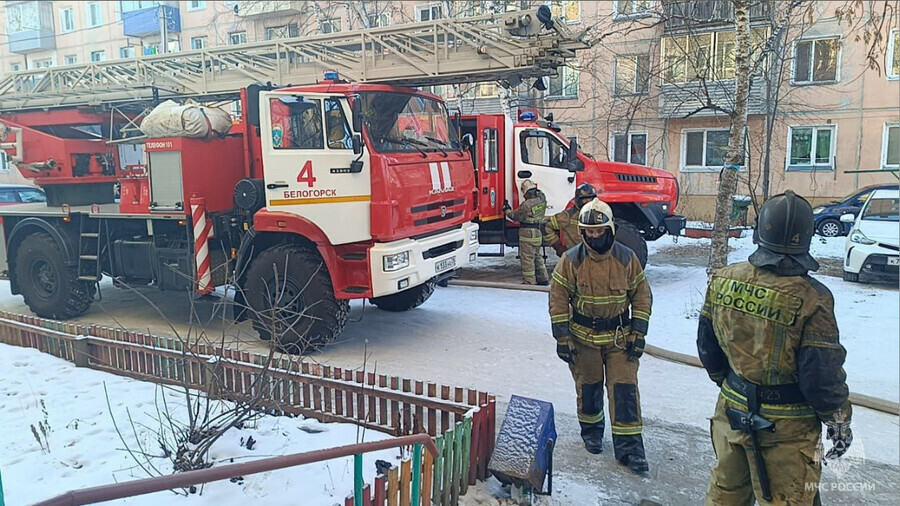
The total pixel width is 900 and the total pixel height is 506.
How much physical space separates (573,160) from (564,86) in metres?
14.4

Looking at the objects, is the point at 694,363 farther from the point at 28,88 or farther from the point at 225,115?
the point at 28,88

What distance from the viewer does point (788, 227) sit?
281 centimetres

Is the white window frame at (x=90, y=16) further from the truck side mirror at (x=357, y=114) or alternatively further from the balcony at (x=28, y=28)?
the truck side mirror at (x=357, y=114)

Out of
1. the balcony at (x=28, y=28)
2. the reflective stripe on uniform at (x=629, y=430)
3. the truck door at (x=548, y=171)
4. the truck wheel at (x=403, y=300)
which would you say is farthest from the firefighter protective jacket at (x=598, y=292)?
the balcony at (x=28, y=28)

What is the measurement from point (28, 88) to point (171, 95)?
3.40 meters

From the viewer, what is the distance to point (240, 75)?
8570mm

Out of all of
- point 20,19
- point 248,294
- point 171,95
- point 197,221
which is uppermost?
point 20,19

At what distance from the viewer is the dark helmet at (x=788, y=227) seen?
9.20 ft

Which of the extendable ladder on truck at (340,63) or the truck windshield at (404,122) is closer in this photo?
the truck windshield at (404,122)

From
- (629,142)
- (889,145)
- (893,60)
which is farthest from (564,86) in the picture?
(889,145)

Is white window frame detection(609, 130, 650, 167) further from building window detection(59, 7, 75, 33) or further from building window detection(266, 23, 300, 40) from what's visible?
building window detection(59, 7, 75, 33)

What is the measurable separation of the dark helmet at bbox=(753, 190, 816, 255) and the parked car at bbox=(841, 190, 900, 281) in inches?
323

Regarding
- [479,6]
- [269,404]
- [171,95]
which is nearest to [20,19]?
[479,6]

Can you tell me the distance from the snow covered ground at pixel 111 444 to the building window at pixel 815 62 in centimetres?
2081
